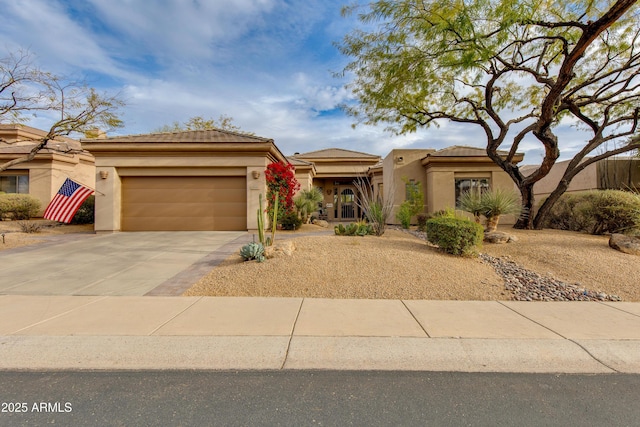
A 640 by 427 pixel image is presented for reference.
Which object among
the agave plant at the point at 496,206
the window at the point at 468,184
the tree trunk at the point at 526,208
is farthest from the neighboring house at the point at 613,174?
the agave plant at the point at 496,206

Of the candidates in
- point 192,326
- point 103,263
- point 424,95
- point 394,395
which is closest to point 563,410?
point 394,395

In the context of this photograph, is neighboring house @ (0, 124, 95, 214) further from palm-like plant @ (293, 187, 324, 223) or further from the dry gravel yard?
the dry gravel yard

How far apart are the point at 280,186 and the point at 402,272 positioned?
26.6ft

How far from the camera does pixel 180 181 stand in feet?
42.4

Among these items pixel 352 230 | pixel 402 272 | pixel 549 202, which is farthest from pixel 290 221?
pixel 549 202

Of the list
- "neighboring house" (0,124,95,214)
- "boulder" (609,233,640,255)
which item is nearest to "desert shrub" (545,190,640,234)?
"boulder" (609,233,640,255)

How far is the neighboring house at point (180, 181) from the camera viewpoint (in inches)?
495

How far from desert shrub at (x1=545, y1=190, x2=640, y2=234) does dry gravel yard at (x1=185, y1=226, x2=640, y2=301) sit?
158 centimetres

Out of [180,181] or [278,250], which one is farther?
[180,181]

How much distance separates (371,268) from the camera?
669 cm

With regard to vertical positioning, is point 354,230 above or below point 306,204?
below

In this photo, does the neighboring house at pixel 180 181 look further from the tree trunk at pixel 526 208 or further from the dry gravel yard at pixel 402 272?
the tree trunk at pixel 526 208

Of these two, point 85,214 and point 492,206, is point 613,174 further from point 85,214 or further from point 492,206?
point 85,214

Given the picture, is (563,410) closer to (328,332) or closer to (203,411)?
(328,332)
